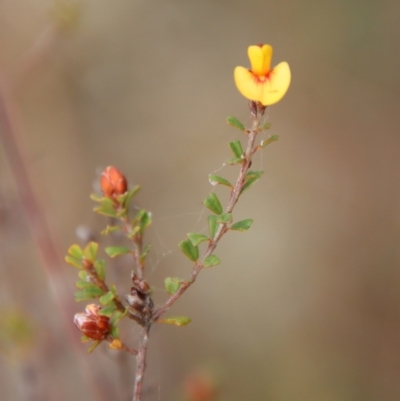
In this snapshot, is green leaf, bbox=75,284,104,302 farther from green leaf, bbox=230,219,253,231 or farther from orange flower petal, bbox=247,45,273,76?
orange flower petal, bbox=247,45,273,76

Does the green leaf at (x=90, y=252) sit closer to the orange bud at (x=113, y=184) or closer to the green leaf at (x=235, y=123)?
the orange bud at (x=113, y=184)

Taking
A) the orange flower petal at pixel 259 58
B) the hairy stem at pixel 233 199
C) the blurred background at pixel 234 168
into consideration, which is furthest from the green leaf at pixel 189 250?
the blurred background at pixel 234 168

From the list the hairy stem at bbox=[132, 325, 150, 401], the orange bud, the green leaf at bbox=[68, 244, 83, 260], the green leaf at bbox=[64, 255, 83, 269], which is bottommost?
the hairy stem at bbox=[132, 325, 150, 401]

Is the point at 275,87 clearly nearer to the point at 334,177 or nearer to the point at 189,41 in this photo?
the point at 334,177

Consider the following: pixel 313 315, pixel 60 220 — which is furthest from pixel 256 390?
pixel 60 220

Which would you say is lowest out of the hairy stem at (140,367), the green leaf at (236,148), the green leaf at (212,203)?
the hairy stem at (140,367)

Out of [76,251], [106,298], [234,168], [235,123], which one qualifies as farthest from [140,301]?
[234,168]

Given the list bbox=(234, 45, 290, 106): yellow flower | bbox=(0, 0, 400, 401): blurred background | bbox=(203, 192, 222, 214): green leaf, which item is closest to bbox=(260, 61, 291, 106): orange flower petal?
bbox=(234, 45, 290, 106): yellow flower
